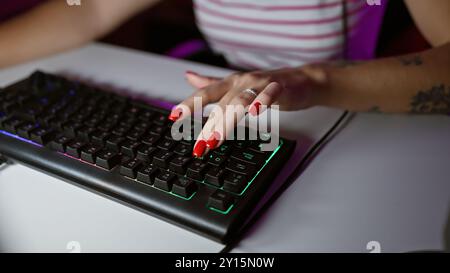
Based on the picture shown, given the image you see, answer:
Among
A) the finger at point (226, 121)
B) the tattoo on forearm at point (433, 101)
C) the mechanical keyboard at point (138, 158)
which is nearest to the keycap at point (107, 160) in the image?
the mechanical keyboard at point (138, 158)

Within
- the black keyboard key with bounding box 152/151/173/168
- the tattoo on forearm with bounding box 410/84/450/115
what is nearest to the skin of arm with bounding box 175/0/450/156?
the tattoo on forearm with bounding box 410/84/450/115

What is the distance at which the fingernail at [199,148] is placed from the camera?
1.52 feet

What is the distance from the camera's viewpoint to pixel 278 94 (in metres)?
0.50

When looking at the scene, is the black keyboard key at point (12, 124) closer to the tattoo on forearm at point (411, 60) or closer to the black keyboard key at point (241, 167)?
the black keyboard key at point (241, 167)

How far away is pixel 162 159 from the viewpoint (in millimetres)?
467

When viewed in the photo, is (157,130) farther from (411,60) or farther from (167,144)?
(411,60)

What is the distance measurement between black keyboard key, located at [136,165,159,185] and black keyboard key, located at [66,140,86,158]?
0.09 m

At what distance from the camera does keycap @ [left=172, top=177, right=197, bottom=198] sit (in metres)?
0.43

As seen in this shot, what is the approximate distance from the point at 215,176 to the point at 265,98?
108 mm

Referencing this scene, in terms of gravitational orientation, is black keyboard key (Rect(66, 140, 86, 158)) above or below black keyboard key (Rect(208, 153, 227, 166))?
below

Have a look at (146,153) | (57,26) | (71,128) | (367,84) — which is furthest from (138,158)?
(57,26)

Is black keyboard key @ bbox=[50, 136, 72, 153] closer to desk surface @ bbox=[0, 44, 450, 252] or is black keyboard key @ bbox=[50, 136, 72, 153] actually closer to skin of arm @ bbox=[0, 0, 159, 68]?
desk surface @ bbox=[0, 44, 450, 252]

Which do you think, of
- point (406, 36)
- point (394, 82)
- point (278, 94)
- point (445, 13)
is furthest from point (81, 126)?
point (406, 36)

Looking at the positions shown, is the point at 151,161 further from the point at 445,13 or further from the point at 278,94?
the point at 445,13
